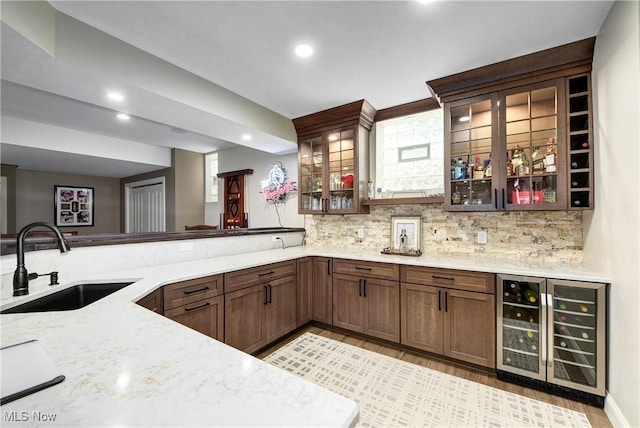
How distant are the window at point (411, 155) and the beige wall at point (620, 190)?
1.26 meters

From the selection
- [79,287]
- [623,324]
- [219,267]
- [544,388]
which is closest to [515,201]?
[623,324]

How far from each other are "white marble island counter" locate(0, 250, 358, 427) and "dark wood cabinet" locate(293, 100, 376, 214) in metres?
2.59

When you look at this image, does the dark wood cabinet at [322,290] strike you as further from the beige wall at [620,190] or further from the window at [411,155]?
the beige wall at [620,190]

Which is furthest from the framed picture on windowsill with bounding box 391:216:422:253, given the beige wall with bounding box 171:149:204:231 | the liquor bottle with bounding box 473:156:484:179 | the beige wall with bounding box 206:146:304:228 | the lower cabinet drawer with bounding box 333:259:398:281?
the beige wall with bounding box 171:149:204:231

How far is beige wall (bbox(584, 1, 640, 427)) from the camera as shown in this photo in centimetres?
152

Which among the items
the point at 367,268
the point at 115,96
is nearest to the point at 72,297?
the point at 115,96

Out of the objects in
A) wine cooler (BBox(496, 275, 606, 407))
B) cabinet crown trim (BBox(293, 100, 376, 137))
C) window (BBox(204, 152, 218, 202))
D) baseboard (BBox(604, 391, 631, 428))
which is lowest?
baseboard (BBox(604, 391, 631, 428))

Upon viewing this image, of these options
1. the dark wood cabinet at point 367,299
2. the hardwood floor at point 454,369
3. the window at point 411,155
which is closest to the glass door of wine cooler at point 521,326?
the hardwood floor at point 454,369

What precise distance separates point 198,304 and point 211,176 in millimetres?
4265

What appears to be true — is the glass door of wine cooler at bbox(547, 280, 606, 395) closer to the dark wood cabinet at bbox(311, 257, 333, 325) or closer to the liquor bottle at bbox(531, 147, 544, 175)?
the liquor bottle at bbox(531, 147, 544, 175)

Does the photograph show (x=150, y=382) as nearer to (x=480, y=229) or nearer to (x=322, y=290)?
(x=322, y=290)

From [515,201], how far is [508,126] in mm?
660

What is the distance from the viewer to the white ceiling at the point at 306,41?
1.74m

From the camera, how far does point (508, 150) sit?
2410 mm
